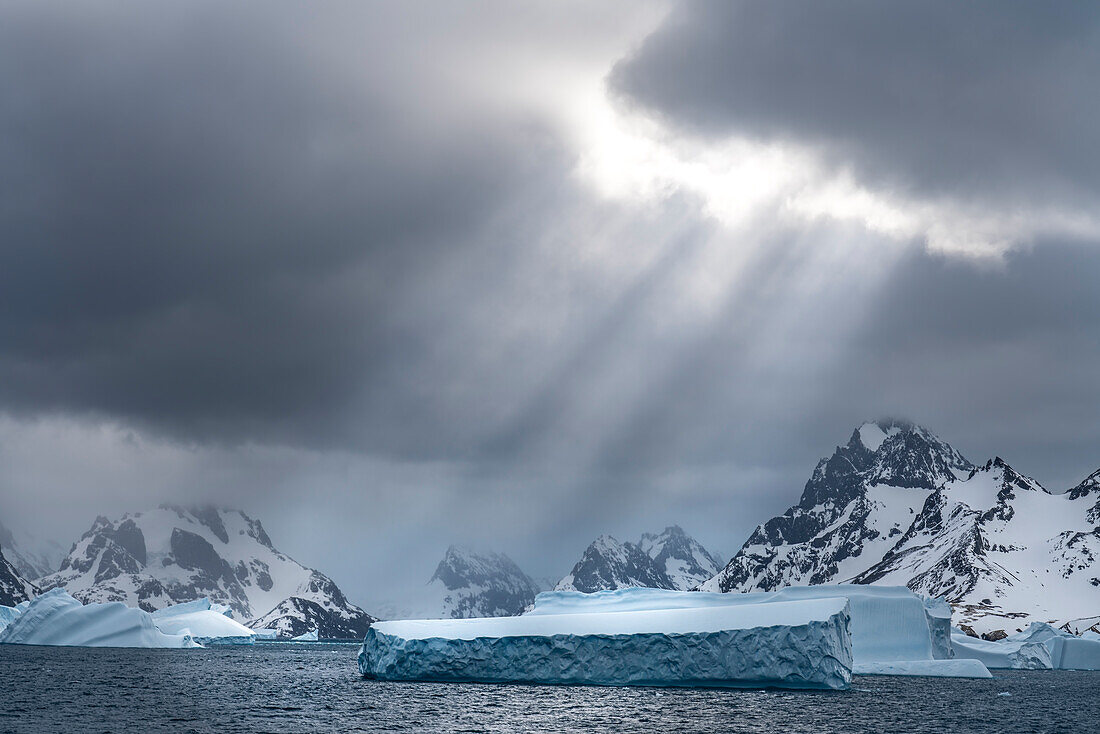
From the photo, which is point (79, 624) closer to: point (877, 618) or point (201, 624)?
point (201, 624)

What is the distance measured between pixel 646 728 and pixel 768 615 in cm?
1632

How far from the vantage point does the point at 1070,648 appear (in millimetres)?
143125

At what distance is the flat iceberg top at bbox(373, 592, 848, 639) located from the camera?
180 ft

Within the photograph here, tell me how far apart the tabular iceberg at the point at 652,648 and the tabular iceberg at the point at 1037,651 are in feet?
273

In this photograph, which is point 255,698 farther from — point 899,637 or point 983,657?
point 983,657

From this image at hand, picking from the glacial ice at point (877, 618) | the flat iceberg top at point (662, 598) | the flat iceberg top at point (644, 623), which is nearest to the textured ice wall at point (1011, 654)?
the glacial ice at point (877, 618)

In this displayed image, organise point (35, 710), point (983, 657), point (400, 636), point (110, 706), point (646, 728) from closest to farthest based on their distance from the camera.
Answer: point (646, 728) → point (35, 710) → point (110, 706) → point (400, 636) → point (983, 657)

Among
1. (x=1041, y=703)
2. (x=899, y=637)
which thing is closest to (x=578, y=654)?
(x=1041, y=703)

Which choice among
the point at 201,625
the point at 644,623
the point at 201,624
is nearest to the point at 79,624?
the point at 201,625

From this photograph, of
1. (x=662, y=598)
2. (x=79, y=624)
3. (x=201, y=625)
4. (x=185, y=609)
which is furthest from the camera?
(x=185, y=609)

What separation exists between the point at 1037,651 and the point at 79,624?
126934 millimetres

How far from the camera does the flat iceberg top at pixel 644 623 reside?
54750 millimetres

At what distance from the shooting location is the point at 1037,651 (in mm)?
136125

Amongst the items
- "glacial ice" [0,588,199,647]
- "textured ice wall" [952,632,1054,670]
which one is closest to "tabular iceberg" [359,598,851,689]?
"textured ice wall" [952,632,1054,670]
